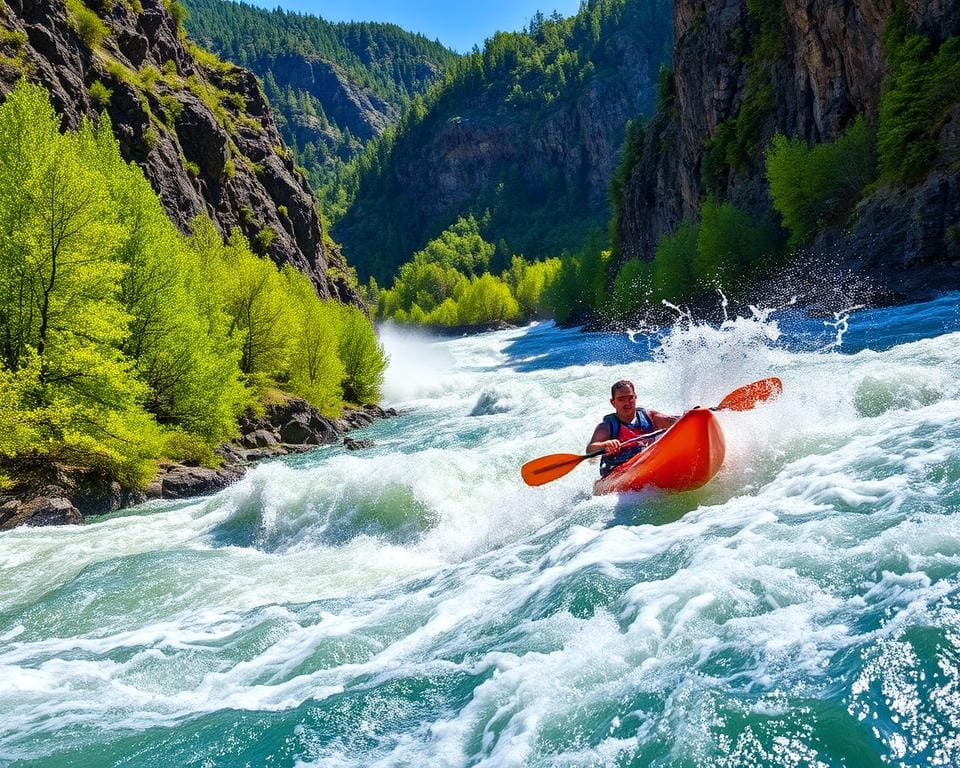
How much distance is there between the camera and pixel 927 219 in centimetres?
2652

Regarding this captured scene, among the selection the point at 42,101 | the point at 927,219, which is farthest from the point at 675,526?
the point at 927,219

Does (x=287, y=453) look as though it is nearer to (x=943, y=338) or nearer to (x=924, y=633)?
(x=943, y=338)

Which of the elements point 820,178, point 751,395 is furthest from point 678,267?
point 751,395

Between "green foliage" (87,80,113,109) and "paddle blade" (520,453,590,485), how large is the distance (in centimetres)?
3229

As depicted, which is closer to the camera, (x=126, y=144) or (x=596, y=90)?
(x=126, y=144)

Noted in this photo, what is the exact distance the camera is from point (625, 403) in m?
9.85

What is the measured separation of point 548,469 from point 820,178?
35148 millimetres

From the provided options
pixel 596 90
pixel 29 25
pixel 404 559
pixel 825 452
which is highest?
pixel 596 90

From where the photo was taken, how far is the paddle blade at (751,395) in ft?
34.4

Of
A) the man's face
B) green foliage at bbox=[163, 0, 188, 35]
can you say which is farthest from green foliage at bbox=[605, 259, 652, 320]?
the man's face

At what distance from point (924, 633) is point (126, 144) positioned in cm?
3719

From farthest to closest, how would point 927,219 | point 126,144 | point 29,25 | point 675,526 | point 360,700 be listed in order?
point 126,144 < point 29,25 < point 927,219 < point 675,526 < point 360,700

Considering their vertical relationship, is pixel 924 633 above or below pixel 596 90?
below

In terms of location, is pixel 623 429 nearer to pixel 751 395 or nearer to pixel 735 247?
pixel 751 395
